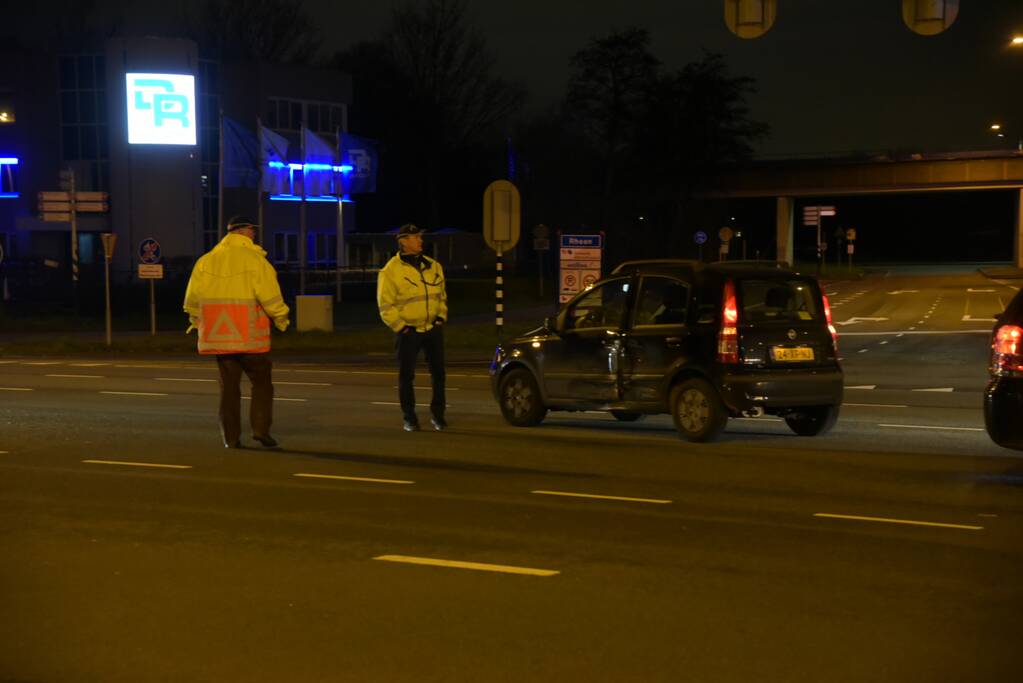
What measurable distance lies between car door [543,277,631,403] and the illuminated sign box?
1849 inches

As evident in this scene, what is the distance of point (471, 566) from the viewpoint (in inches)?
302

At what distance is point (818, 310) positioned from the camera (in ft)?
44.1

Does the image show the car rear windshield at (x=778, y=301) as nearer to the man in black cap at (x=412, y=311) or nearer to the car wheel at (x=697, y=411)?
the car wheel at (x=697, y=411)

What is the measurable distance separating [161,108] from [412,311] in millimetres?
47614

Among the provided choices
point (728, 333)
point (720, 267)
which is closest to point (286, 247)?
point (720, 267)

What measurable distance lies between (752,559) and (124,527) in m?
3.94

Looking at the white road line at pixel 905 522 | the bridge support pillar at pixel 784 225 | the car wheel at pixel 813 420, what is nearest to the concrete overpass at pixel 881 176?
the bridge support pillar at pixel 784 225

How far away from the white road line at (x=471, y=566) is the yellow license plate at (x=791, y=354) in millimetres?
5981

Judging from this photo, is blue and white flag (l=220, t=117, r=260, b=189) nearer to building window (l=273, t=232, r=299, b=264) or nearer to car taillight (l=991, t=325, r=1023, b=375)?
building window (l=273, t=232, r=299, b=264)

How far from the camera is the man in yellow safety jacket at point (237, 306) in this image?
12.1 meters

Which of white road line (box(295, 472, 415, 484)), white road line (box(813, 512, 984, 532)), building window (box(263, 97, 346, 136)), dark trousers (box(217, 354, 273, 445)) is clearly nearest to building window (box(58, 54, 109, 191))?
building window (box(263, 97, 346, 136))

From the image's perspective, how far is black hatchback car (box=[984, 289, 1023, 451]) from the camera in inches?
409

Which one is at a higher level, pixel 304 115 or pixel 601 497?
pixel 304 115

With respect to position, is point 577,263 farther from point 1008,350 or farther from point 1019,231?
point 1019,231
